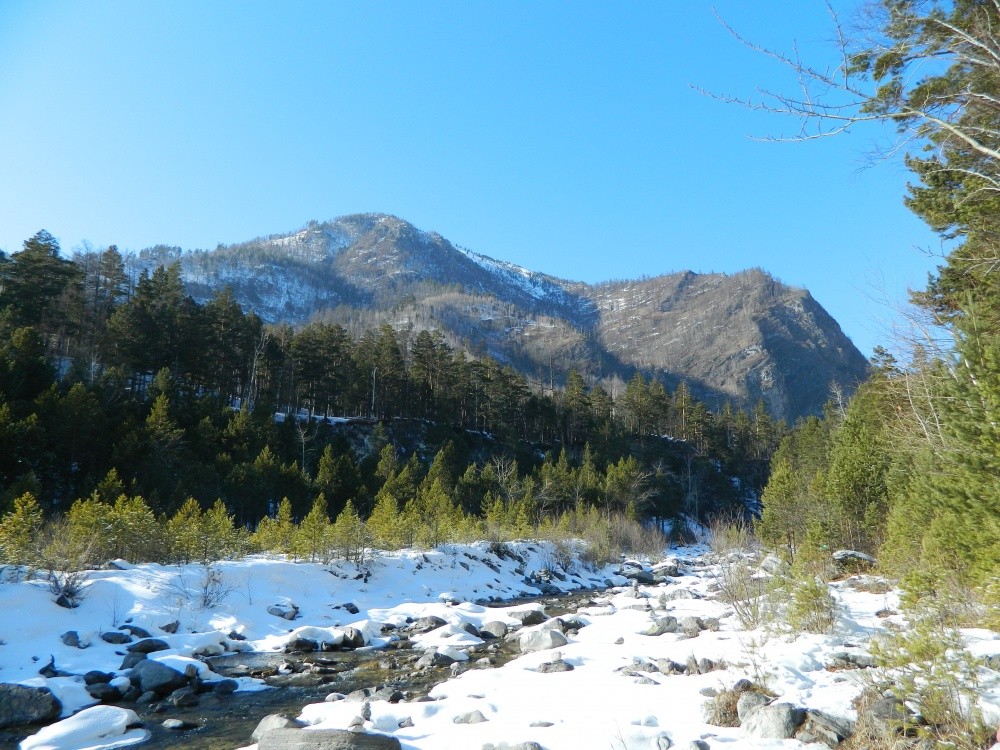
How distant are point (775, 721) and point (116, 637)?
14513 mm

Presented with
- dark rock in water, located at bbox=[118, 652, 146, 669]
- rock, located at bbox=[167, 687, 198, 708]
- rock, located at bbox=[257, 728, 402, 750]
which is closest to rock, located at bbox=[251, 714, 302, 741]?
rock, located at bbox=[257, 728, 402, 750]

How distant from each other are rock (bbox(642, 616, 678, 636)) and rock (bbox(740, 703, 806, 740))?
7.87m

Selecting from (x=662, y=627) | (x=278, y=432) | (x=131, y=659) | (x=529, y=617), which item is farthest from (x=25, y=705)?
(x=278, y=432)

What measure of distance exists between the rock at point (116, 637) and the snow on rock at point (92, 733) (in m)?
5.28

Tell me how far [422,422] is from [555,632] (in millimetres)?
52123

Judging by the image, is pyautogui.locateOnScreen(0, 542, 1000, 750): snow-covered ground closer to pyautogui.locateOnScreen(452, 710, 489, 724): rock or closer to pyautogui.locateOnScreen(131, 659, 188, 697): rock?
pyautogui.locateOnScreen(452, 710, 489, 724): rock

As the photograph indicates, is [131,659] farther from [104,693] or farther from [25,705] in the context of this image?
[25,705]

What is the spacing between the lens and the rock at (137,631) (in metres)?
14.3

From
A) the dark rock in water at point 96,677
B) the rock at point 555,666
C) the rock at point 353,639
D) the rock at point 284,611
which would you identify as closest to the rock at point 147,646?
the dark rock in water at point 96,677

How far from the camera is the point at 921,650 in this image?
602cm

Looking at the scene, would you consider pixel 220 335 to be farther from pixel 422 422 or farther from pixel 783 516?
pixel 783 516

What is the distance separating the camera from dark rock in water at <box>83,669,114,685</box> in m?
11.5

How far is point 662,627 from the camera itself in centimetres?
1470

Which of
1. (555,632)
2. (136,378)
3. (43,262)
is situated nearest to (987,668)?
(555,632)
